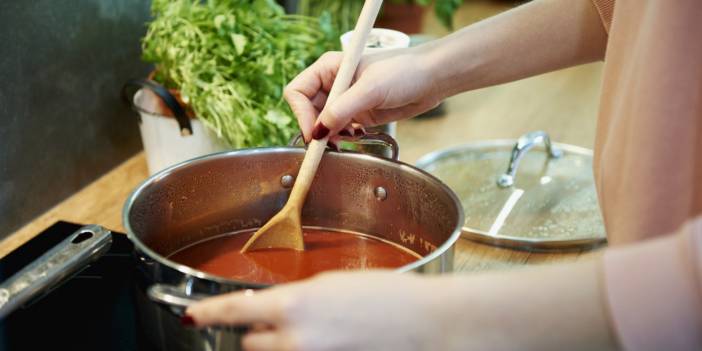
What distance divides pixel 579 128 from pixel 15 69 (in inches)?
37.5

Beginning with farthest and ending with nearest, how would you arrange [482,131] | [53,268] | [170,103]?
[482,131] → [170,103] → [53,268]

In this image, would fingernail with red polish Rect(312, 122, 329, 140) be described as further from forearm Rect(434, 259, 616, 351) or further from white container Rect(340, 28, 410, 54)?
forearm Rect(434, 259, 616, 351)

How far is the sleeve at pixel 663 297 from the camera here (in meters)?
0.49

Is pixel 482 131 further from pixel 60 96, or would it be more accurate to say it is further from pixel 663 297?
pixel 663 297

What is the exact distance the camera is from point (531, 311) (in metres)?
0.51

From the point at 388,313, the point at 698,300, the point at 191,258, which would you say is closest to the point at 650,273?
the point at 698,300

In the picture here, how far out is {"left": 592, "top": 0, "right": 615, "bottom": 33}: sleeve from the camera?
921 mm

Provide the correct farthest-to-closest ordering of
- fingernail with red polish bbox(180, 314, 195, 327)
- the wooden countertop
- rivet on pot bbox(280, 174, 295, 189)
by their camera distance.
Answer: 1. the wooden countertop
2. rivet on pot bbox(280, 174, 295, 189)
3. fingernail with red polish bbox(180, 314, 195, 327)

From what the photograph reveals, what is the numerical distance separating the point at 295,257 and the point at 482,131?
0.66 m

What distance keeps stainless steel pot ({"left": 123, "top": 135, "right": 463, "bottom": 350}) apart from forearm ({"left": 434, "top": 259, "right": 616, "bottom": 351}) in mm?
331

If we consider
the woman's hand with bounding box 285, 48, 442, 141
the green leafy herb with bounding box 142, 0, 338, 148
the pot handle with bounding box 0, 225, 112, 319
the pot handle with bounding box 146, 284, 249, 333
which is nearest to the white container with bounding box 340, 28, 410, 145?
the green leafy herb with bounding box 142, 0, 338, 148

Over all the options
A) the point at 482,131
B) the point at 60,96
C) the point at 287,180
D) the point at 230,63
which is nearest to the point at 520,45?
the point at 287,180

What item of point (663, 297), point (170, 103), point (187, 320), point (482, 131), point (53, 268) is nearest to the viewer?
point (663, 297)

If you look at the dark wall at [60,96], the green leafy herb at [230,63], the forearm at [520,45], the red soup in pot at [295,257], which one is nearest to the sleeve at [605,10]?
the forearm at [520,45]
